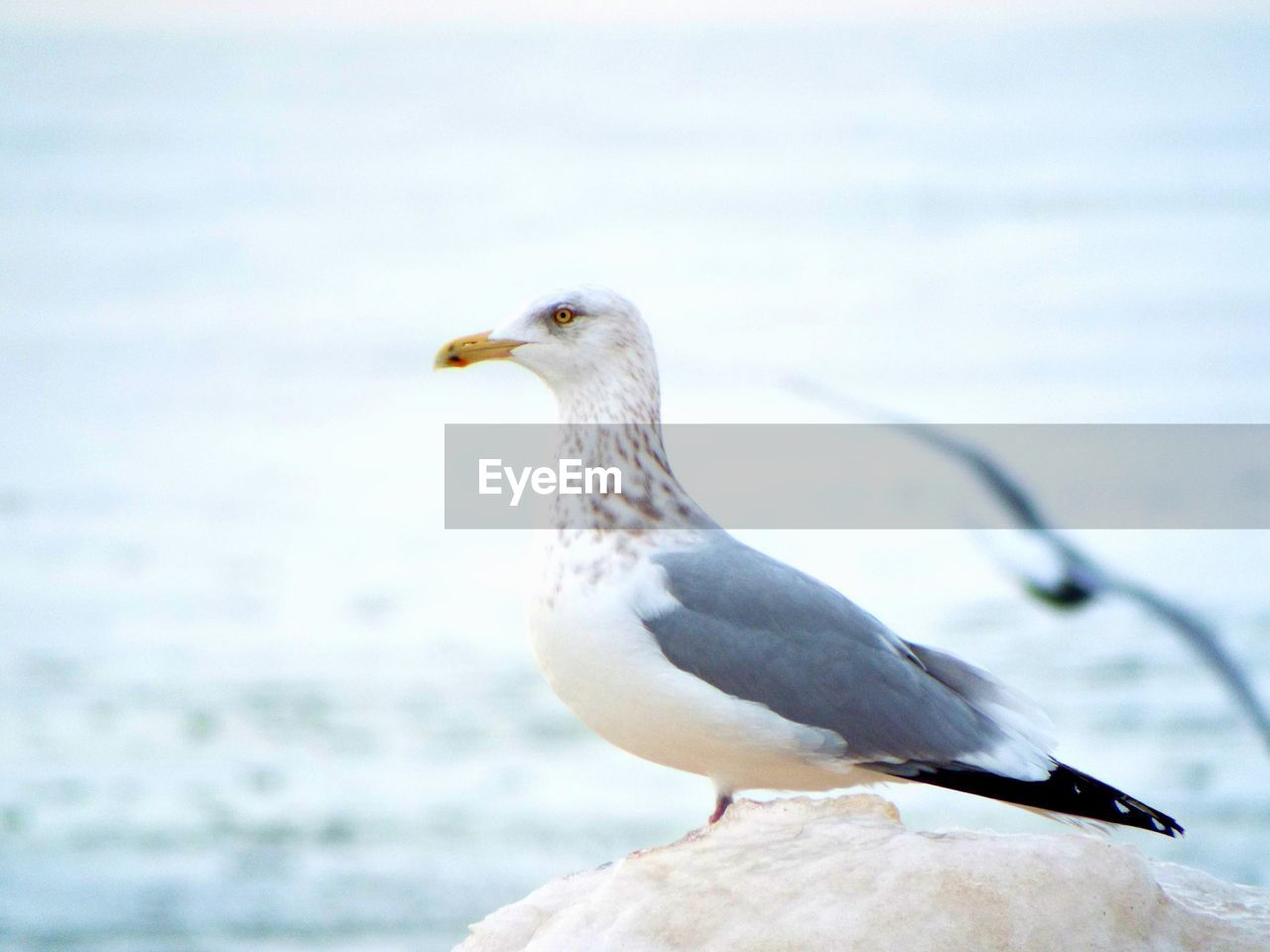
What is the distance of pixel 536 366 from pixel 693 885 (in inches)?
43.0

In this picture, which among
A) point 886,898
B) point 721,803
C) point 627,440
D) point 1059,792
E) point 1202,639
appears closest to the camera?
point 886,898

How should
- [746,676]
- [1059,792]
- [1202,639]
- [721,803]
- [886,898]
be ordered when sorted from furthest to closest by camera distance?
[1202,639] → [721,803] → [746,676] → [1059,792] → [886,898]

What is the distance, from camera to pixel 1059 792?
3215mm

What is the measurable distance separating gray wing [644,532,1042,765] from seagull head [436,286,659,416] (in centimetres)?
37

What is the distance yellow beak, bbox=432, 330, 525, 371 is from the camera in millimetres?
3578

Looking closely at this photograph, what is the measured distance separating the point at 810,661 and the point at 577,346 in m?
0.73

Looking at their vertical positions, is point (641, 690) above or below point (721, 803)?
above

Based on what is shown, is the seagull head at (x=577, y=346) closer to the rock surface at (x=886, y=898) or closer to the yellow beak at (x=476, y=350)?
the yellow beak at (x=476, y=350)

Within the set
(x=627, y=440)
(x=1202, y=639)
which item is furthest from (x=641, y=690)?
(x=1202, y=639)

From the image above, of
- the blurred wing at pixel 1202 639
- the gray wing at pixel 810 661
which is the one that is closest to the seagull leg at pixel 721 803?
the gray wing at pixel 810 661

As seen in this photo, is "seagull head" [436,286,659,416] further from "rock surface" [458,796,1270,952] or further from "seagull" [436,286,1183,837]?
"rock surface" [458,796,1270,952]

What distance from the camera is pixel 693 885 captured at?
2945mm

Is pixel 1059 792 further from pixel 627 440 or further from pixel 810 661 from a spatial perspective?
pixel 627 440

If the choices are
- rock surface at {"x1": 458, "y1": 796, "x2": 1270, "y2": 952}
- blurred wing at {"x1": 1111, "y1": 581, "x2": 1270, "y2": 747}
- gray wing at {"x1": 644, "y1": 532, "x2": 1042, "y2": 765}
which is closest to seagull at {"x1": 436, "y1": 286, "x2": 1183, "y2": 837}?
gray wing at {"x1": 644, "y1": 532, "x2": 1042, "y2": 765}
